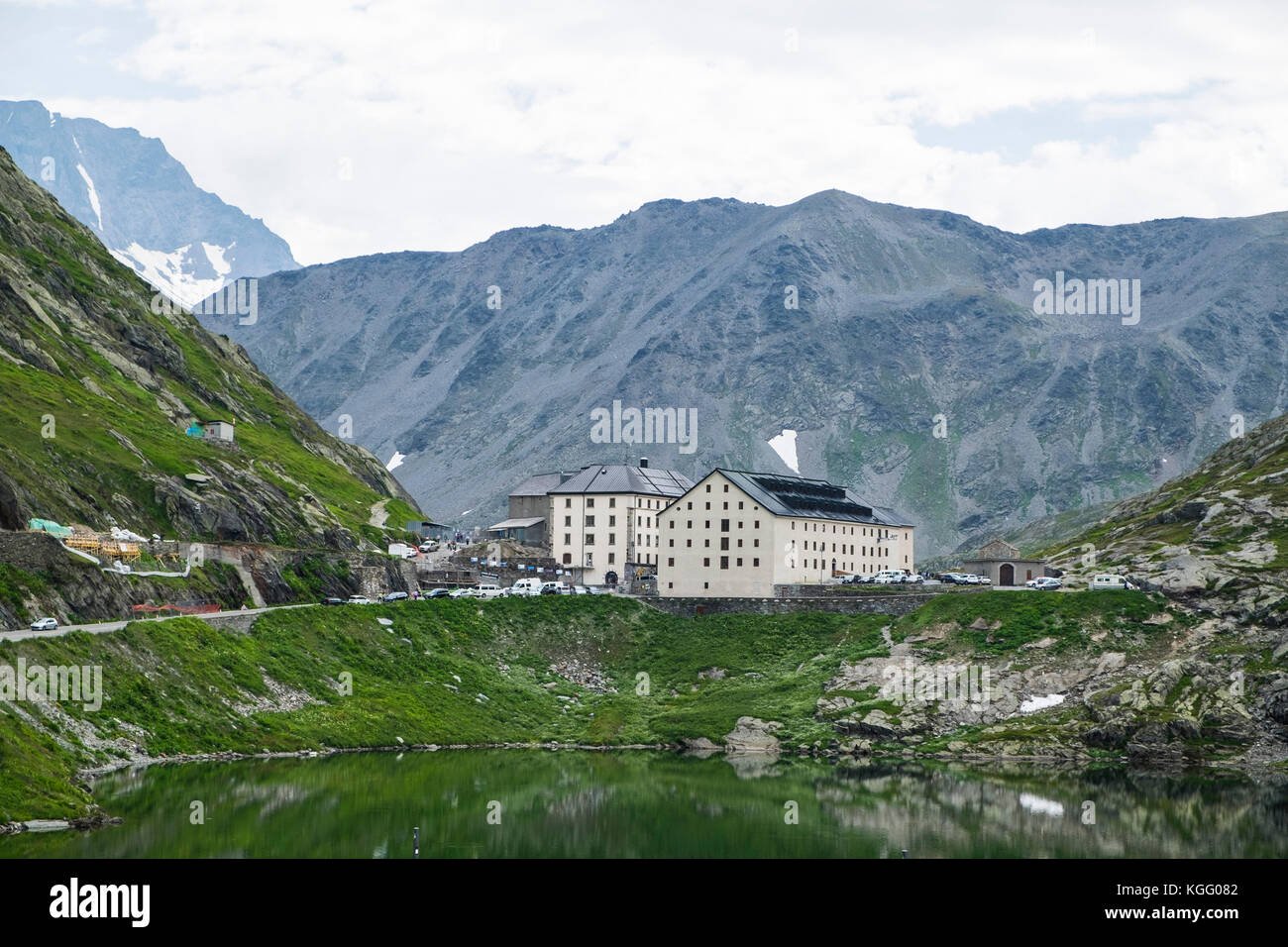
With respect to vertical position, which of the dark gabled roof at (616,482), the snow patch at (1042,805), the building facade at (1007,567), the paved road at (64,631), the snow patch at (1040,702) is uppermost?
the dark gabled roof at (616,482)

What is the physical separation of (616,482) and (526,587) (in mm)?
38017

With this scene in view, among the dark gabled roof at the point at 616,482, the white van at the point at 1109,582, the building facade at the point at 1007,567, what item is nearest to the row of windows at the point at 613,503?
the dark gabled roof at the point at 616,482

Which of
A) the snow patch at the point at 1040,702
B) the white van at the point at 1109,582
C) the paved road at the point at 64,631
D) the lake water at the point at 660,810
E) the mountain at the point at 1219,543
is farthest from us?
the white van at the point at 1109,582

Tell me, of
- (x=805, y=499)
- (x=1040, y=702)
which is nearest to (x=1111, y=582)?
(x=1040, y=702)

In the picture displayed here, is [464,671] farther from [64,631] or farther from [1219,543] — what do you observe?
[1219,543]

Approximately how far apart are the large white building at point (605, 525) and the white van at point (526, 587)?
2992 centimetres

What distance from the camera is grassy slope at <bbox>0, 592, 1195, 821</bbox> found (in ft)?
299

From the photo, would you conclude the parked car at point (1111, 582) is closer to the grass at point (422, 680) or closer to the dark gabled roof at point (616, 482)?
the grass at point (422, 680)

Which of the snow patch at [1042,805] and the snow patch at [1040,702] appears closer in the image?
the snow patch at [1042,805]

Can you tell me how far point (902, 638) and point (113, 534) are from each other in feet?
217

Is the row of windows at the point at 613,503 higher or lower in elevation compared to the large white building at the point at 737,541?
higher

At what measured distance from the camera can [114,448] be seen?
147 m

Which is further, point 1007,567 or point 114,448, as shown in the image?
point 1007,567

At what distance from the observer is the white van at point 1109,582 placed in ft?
425
